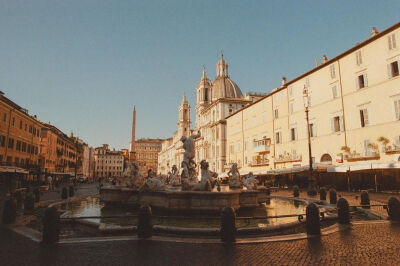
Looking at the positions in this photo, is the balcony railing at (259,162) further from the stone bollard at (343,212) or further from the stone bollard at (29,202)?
the stone bollard at (29,202)

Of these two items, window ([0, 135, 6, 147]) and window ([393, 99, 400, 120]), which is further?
window ([0, 135, 6, 147])

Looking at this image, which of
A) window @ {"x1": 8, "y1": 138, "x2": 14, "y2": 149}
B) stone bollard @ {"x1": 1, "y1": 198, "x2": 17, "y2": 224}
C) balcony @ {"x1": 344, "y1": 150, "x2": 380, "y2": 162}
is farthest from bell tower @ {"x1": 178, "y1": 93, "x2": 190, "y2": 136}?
stone bollard @ {"x1": 1, "y1": 198, "x2": 17, "y2": 224}

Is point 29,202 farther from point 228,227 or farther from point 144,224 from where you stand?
point 228,227

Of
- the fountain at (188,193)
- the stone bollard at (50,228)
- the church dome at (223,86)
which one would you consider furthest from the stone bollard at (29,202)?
the church dome at (223,86)

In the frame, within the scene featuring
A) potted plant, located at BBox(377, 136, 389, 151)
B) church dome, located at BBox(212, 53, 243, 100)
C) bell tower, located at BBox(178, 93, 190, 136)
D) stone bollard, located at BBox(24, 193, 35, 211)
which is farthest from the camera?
bell tower, located at BBox(178, 93, 190, 136)

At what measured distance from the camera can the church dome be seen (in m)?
82.7

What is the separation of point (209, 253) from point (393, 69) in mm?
26607

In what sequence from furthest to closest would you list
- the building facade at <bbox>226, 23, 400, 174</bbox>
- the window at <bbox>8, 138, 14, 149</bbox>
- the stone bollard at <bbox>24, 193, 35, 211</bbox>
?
the window at <bbox>8, 138, 14, 149</bbox>, the building facade at <bbox>226, 23, 400, 174</bbox>, the stone bollard at <bbox>24, 193, 35, 211</bbox>

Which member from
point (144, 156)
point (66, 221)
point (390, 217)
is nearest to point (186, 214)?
point (66, 221)

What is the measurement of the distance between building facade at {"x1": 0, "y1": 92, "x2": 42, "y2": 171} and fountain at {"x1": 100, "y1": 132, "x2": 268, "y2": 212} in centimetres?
1847

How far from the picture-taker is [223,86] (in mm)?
83375

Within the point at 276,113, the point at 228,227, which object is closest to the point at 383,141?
the point at 276,113

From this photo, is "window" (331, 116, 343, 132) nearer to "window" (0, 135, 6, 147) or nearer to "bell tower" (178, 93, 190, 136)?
"window" (0, 135, 6, 147)

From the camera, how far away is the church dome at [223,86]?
8269 centimetres
